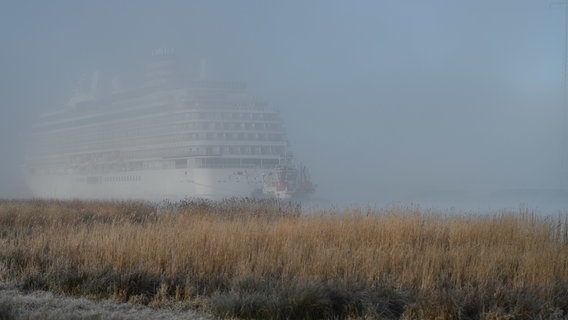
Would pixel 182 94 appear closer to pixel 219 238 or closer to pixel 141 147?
pixel 141 147

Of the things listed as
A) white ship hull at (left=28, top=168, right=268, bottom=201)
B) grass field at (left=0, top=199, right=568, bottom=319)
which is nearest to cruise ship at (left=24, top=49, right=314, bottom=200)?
white ship hull at (left=28, top=168, right=268, bottom=201)

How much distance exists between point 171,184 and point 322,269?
49901 mm

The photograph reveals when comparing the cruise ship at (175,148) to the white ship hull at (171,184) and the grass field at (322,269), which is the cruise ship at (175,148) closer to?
the white ship hull at (171,184)

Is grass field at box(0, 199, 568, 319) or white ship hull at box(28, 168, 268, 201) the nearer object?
grass field at box(0, 199, 568, 319)

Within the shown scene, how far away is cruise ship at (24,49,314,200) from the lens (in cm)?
5381

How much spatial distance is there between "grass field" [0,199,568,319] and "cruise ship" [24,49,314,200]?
1599 inches

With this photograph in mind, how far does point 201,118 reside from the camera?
5641 centimetres

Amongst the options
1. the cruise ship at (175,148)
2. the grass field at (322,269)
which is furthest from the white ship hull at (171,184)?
the grass field at (322,269)

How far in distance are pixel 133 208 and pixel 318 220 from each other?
9977mm

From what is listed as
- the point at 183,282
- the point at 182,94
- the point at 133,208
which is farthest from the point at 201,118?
the point at 183,282

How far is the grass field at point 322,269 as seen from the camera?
20.4ft

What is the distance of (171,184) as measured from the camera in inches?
2217

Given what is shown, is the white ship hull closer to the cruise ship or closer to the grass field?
the cruise ship

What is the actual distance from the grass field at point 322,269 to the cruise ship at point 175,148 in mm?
40624
